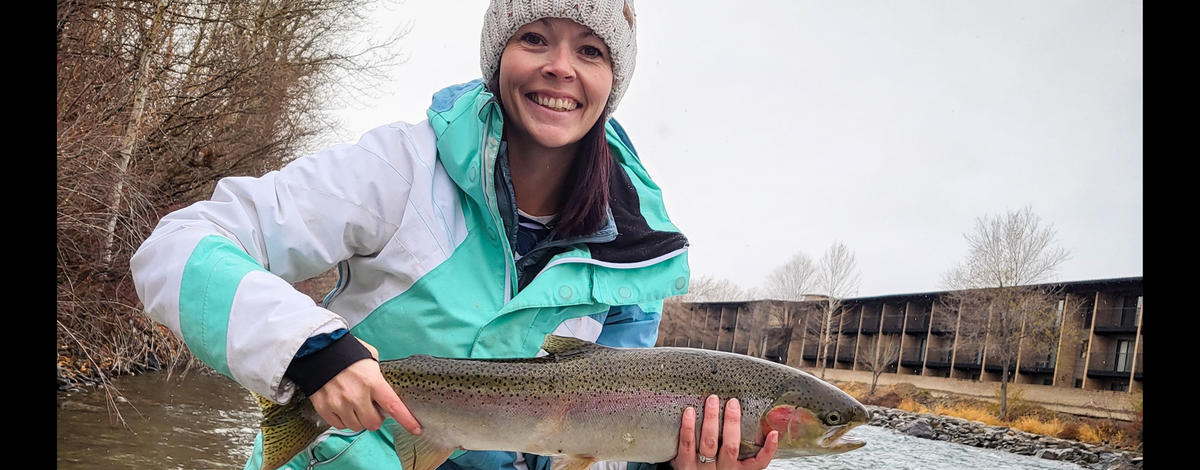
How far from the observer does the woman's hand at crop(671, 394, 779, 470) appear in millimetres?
2465

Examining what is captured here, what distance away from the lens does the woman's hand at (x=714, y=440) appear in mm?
2465

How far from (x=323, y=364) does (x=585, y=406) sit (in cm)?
77

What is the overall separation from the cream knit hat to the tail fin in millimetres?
1363

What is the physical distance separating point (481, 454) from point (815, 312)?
76129 millimetres

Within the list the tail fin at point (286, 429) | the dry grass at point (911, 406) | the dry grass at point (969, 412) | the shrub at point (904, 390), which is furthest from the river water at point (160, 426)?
the shrub at point (904, 390)

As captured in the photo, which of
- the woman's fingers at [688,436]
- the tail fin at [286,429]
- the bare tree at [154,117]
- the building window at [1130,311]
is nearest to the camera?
the tail fin at [286,429]

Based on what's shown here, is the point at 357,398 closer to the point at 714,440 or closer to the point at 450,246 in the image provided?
the point at 450,246

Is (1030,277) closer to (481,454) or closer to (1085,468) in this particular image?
(1085,468)

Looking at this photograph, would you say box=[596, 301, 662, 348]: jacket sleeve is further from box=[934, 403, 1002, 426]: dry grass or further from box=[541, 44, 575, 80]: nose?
box=[934, 403, 1002, 426]: dry grass

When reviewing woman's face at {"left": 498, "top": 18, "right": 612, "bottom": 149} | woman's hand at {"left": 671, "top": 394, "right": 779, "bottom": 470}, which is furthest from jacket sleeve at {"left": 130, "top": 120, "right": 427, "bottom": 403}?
woman's hand at {"left": 671, "top": 394, "right": 779, "bottom": 470}

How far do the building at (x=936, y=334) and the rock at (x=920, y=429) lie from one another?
10007 mm

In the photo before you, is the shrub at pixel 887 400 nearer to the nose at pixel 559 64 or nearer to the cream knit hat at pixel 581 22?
the cream knit hat at pixel 581 22

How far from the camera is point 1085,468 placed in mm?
36719
